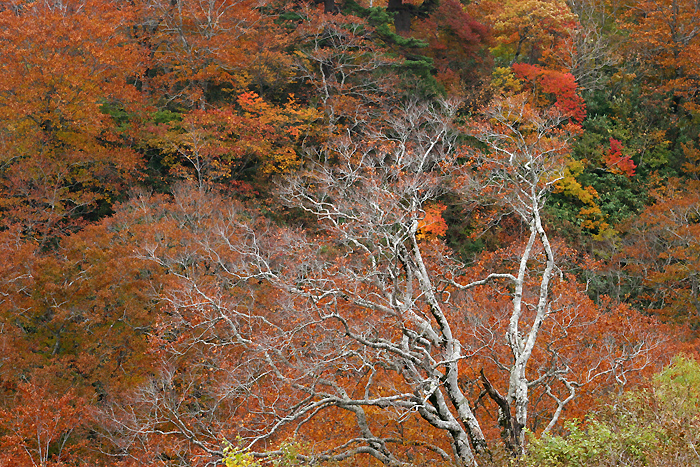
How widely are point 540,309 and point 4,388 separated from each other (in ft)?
45.2

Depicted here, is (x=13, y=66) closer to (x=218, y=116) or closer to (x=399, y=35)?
(x=218, y=116)

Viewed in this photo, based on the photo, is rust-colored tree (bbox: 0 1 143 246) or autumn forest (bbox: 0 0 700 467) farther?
rust-colored tree (bbox: 0 1 143 246)

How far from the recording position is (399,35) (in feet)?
87.2

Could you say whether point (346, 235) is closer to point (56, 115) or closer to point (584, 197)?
point (56, 115)

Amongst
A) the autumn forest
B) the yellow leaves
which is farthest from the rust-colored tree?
the yellow leaves

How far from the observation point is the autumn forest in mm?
11648

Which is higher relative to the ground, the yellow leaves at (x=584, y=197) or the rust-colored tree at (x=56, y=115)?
the rust-colored tree at (x=56, y=115)

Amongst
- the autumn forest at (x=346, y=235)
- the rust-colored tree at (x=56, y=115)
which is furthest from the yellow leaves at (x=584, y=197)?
the rust-colored tree at (x=56, y=115)

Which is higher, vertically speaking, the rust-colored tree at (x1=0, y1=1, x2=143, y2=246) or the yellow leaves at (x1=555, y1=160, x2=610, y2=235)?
the rust-colored tree at (x1=0, y1=1, x2=143, y2=246)

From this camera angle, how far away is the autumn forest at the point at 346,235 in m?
11.6

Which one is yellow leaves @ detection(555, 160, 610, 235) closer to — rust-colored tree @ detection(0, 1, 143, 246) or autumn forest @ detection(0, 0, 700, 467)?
autumn forest @ detection(0, 0, 700, 467)

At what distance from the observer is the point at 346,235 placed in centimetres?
1198

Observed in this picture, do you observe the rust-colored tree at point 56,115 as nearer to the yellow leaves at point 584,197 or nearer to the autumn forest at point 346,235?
the autumn forest at point 346,235

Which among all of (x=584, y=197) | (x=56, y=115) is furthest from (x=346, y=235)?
(x=584, y=197)
